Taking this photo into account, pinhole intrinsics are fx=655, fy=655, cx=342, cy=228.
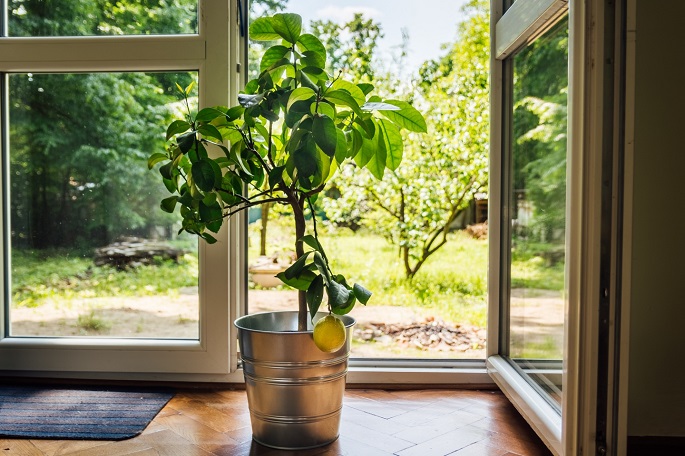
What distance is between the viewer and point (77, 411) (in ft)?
6.24

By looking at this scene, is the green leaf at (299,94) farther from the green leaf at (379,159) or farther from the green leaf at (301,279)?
the green leaf at (301,279)

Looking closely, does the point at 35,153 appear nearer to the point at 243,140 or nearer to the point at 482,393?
the point at 243,140

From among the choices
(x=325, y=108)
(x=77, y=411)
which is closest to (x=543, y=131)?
(x=325, y=108)

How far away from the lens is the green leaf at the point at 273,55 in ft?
5.40

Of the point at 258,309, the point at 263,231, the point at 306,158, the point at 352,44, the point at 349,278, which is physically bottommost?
the point at 258,309

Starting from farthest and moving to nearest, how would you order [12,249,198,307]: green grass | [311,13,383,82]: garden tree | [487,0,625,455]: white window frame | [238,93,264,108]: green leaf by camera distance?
[311,13,383,82]: garden tree, [12,249,198,307]: green grass, [238,93,264,108]: green leaf, [487,0,625,455]: white window frame

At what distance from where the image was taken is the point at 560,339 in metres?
1.58

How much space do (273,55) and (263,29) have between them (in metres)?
0.07

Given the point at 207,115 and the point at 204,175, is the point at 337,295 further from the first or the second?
the point at 207,115

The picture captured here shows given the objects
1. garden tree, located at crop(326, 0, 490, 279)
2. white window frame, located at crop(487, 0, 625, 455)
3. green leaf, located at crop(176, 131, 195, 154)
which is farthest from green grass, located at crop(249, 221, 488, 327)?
white window frame, located at crop(487, 0, 625, 455)

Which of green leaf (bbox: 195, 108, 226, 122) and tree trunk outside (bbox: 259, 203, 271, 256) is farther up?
green leaf (bbox: 195, 108, 226, 122)

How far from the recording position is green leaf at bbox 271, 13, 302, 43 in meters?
1.60

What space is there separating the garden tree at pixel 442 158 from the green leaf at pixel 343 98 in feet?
5.61

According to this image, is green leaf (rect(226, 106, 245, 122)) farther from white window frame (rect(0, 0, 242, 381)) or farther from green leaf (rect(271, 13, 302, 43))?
white window frame (rect(0, 0, 242, 381))
